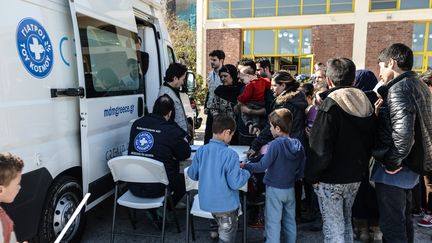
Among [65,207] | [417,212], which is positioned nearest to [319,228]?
[417,212]

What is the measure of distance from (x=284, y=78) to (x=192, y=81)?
2979mm

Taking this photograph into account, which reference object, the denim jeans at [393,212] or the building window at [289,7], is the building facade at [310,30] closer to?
the building window at [289,7]

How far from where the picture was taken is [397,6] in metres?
14.4

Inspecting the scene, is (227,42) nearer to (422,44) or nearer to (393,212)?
(422,44)

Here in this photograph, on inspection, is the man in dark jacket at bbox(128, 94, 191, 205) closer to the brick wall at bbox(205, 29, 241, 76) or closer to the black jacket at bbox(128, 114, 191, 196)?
the black jacket at bbox(128, 114, 191, 196)

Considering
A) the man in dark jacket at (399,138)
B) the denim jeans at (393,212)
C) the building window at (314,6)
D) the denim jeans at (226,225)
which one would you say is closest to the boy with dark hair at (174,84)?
the denim jeans at (226,225)

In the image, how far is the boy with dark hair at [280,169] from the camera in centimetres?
310

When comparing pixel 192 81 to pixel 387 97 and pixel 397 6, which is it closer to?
pixel 387 97

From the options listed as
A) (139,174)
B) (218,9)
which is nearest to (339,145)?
(139,174)

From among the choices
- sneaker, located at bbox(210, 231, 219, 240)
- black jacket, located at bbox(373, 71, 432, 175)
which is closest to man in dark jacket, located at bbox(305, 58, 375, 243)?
black jacket, located at bbox(373, 71, 432, 175)

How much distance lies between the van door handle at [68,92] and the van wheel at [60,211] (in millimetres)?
726

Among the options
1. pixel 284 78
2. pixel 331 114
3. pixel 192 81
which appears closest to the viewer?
pixel 331 114

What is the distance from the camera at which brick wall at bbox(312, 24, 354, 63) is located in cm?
1488

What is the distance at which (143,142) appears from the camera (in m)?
3.60
